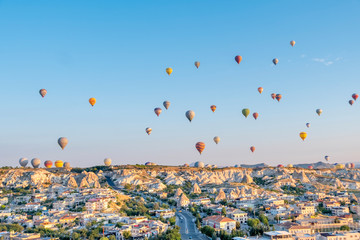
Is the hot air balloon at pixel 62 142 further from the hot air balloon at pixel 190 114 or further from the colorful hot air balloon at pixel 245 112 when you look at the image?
the colorful hot air balloon at pixel 245 112

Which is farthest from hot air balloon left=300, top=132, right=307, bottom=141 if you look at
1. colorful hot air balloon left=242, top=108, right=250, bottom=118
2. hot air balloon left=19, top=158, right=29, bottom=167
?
hot air balloon left=19, top=158, right=29, bottom=167

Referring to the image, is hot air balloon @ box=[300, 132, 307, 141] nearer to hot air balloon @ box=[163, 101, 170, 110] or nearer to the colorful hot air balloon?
the colorful hot air balloon

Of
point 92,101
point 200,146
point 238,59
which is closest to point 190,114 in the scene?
point 200,146

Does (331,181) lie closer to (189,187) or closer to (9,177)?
(189,187)

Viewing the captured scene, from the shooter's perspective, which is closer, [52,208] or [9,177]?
[52,208]

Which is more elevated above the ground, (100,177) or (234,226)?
(100,177)

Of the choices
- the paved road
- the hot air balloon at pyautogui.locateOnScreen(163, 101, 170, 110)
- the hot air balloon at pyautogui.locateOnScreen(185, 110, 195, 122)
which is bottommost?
the paved road

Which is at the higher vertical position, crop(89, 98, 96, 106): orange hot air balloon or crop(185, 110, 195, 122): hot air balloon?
crop(89, 98, 96, 106): orange hot air balloon

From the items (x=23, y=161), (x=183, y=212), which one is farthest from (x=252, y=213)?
(x=23, y=161)

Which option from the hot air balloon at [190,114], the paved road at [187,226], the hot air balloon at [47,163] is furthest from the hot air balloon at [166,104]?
the hot air balloon at [47,163]
